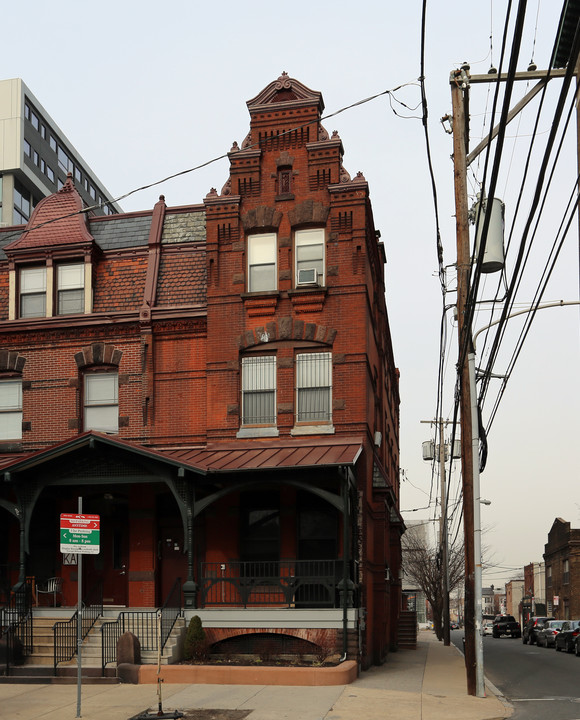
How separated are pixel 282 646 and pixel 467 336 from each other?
25.9ft

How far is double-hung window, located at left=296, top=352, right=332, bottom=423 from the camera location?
22.3 m

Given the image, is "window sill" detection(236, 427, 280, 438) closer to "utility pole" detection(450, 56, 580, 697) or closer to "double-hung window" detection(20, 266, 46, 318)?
"utility pole" detection(450, 56, 580, 697)

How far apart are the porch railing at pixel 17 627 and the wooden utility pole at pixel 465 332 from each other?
9023 millimetres

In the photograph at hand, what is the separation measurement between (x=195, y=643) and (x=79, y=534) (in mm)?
5942

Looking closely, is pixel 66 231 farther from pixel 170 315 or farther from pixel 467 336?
pixel 467 336

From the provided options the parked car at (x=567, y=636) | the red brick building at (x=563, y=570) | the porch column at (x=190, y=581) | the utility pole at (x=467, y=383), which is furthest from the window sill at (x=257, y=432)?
the red brick building at (x=563, y=570)

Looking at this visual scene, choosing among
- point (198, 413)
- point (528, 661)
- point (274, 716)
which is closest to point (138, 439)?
point (198, 413)

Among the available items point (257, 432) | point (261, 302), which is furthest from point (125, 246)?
point (257, 432)

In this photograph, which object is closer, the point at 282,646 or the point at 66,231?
the point at 282,646

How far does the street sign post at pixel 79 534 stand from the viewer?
14031 millimetres

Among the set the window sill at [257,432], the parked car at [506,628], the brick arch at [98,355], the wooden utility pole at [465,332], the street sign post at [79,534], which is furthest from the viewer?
Result: the parked car at [506,628]

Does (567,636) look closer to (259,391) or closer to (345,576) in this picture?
(259,391)

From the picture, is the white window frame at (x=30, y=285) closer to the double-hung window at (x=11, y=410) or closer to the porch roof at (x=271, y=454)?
the double-hung window at (x=11, y=410)

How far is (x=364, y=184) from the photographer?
2258cm
